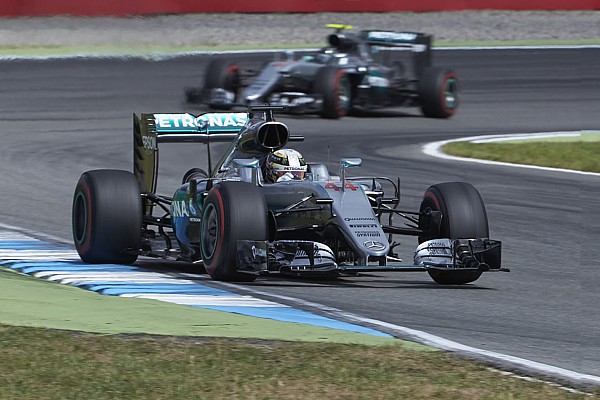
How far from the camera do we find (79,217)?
35.5 ft

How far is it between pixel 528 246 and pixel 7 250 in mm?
4519

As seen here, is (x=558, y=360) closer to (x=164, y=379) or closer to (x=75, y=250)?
(x=164, y=379)

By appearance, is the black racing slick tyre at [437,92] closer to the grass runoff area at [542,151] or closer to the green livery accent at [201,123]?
the grass runoff area at [542,151]

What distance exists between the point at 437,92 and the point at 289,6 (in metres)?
7.48

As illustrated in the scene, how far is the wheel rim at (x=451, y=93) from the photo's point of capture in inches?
919

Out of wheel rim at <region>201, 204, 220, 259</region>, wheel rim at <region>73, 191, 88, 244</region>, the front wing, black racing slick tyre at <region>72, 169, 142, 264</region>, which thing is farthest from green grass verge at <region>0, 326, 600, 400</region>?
wheel rim at <region>73, 191, 88, 244</region>

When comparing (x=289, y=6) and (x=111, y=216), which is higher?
(x=289, y=6)

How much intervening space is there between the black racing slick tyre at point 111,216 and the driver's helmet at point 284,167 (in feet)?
3.36

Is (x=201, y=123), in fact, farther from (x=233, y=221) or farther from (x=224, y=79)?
(x=224, y=79)

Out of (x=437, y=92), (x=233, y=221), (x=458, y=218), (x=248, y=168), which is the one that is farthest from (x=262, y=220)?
(x=437, y=92)

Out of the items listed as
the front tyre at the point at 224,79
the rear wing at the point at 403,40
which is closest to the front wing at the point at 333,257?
the front tyre at the point at 224,79

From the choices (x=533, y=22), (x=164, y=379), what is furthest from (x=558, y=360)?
(x=533, y=22)

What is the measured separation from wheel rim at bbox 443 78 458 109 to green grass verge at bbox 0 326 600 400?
1647cm

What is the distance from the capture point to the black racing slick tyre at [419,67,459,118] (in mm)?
23078
